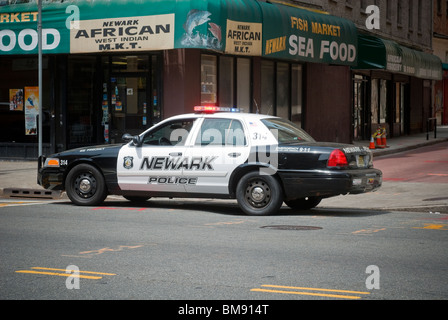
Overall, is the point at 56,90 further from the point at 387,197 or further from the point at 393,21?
the point at 393,21

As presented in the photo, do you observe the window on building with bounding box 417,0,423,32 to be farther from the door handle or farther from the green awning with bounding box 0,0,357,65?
the door handle

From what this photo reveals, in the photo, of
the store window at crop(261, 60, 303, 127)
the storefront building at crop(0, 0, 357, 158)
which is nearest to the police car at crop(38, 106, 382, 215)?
the storefront building at crop(0, 0, 357, 158)

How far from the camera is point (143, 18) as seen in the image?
19.3m

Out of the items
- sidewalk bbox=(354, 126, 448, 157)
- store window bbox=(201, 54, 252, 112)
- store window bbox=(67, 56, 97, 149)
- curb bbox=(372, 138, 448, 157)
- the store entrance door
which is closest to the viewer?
the store entrance door

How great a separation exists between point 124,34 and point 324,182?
380 inches

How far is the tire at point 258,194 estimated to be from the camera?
11.7 m

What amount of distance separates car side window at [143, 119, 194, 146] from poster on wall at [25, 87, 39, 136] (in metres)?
9.63

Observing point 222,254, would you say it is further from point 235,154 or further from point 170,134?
point 170,134

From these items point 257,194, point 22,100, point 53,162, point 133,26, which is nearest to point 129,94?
point 133,26

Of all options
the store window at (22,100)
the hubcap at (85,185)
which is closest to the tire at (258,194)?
the hubcap at (85,185)

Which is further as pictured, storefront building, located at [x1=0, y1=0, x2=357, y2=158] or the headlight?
storefront building, located at [x1=0, y1=0, x2=357, y2=158]

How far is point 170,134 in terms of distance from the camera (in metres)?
12.8

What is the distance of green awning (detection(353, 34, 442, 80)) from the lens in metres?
28.5

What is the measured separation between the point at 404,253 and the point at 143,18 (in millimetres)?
12491
